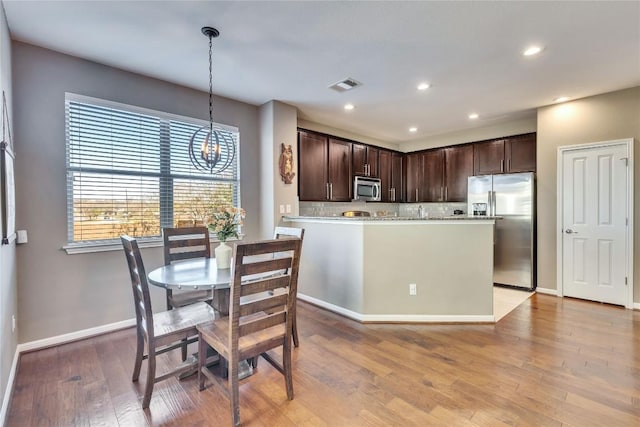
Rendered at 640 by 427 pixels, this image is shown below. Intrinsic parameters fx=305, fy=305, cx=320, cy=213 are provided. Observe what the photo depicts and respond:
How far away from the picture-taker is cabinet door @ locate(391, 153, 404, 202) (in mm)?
6273

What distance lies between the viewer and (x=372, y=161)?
580cm

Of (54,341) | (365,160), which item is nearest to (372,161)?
(365,160)

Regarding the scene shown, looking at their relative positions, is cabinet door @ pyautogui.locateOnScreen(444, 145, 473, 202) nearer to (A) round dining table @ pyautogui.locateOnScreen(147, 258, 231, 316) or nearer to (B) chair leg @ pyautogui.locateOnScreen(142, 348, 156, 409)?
(A) round dining table @ pyautogui.locateOnScreen(147, 258, 231, 316)

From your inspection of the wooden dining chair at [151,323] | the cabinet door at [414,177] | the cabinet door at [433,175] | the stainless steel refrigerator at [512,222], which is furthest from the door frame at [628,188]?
the wooden dining chair at [151,323]

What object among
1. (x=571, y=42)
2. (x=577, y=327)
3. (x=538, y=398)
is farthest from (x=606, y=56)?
(x=538, y=398)

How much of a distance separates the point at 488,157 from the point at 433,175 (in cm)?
105

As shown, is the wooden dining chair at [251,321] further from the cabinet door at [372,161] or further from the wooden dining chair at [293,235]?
the cabinet door at [372,161]

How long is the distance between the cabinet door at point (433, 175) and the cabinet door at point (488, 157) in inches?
25.4

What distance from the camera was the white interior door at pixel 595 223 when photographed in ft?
12.3

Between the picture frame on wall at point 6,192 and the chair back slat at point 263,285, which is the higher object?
the picture frame on wall at point 6,192

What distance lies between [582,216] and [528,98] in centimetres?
171

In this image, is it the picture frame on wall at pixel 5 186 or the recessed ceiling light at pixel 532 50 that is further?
the recessed ceiling light at pixel 532 50

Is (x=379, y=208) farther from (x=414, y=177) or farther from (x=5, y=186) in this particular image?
(x=5, y=186)

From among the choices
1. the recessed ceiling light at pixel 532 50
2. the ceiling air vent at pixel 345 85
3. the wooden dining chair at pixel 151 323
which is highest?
the ceiling air vent at pixel 345 85
